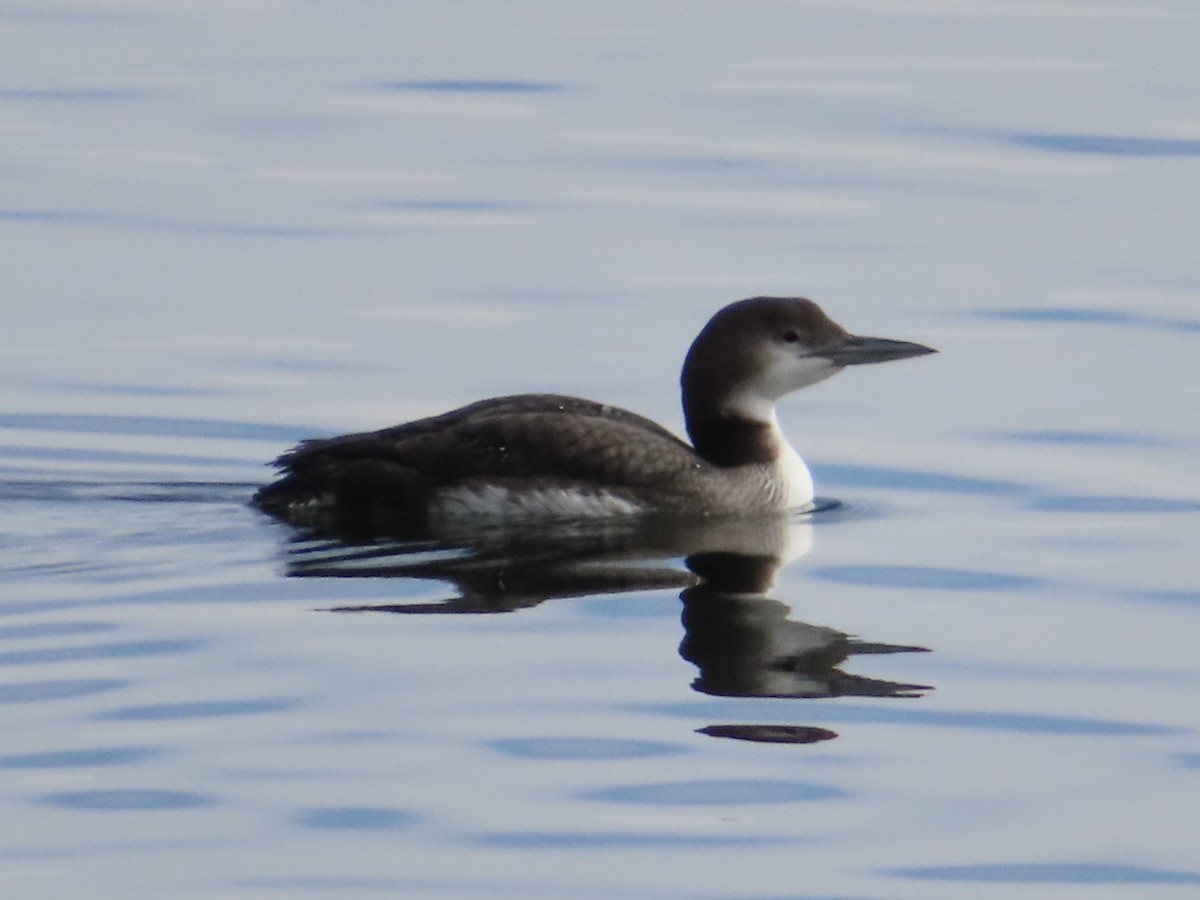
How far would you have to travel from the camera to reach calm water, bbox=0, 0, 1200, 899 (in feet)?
20.6

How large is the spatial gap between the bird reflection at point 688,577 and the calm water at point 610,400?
0.03m

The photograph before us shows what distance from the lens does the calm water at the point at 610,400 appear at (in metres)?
6.28

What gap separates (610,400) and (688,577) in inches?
104

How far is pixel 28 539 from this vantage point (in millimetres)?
8734

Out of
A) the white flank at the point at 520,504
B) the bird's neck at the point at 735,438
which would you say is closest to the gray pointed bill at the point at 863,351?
the bird's neck at the point at 735,438

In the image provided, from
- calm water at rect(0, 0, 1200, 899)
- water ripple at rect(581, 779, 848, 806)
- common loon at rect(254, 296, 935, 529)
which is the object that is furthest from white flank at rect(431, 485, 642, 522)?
water ripple at rect(581, 779, 848, 806)

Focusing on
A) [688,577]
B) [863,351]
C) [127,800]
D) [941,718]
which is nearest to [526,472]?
[688,577]

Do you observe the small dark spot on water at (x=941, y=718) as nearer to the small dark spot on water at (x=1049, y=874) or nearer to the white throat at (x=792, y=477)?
the small dark spot on water at (x=1049, y=874)

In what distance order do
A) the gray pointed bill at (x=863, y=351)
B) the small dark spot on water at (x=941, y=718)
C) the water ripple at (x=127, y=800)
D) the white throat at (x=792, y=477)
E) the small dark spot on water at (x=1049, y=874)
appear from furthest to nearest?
the gray pointed bill at (x=863, y=351) → the white throat at (x=792, y=477) → the small dark spot on water at (x=941, y=718) → the water ripple at (x=127, y=800) → the small dark spot on water at (x=1049, y=874)

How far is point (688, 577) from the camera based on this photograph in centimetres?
859

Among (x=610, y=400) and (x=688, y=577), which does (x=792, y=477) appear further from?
(x=610, y=400)

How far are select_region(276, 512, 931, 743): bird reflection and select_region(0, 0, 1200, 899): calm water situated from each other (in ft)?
0.09

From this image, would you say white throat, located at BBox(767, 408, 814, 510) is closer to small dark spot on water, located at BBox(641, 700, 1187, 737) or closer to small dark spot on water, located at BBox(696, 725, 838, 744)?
small dark spot on water, located at BBox(641, 700, 1187, 737)

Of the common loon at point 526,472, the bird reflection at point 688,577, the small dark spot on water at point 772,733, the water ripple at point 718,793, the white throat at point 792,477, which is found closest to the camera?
the water ripple at point 718,793
